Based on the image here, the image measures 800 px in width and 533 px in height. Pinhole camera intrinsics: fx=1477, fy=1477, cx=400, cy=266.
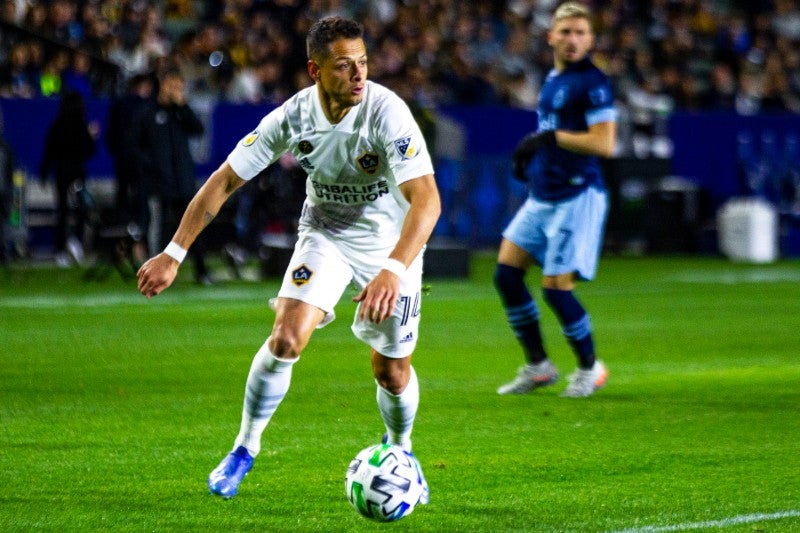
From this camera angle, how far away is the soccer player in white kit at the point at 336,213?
5902 millimetres

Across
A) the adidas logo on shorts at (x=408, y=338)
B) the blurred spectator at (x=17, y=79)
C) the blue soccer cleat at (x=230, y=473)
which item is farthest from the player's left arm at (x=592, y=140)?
the blurred spectator at (x=17, y=79)

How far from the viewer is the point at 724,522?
5.49 meters

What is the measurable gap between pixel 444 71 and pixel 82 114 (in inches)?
298

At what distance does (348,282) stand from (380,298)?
97cm

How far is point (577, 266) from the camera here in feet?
29.0

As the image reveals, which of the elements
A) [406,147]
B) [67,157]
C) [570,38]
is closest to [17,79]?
[67,157]

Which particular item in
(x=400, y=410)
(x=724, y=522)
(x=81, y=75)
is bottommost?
(x=81, y=75)

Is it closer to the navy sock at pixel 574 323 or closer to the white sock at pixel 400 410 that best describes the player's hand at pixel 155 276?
the white sock at pixel 400 410

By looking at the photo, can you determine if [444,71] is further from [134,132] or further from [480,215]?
[134,132]

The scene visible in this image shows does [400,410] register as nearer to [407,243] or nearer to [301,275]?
[301,275]

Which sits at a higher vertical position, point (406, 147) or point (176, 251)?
point (406, 147)

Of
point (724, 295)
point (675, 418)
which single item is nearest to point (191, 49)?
point (724, 295)

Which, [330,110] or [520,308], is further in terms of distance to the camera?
[520,308]

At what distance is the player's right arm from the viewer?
590 cm
